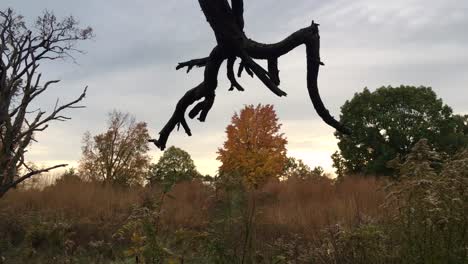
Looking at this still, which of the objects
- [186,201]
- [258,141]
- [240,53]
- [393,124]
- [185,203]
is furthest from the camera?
[393,124]

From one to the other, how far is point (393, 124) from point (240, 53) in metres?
34.4

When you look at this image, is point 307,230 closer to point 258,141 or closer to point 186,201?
point 186,201

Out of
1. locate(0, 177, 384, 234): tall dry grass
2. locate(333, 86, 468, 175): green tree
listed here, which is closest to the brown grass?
locate(0, 177, 384, 234): tall dry grass

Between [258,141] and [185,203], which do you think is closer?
[185,203]

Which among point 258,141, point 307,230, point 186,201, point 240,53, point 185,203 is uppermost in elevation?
point 258,141

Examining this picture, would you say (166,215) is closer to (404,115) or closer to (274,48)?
(274,48)

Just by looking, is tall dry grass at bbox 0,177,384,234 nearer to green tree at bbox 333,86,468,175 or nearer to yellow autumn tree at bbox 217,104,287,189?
yellow autumn tree at bbox 217,104,287,189

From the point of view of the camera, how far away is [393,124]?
34188 millimetres

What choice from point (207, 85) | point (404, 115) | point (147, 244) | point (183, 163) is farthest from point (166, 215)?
point (183, 163)

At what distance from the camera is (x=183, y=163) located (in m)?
46.8

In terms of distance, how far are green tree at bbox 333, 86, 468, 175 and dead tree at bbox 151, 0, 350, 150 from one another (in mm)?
31812

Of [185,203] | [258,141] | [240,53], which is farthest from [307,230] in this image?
[258,141]

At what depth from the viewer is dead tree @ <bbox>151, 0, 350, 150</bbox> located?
5.40 ft

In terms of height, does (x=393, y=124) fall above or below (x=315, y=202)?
above
